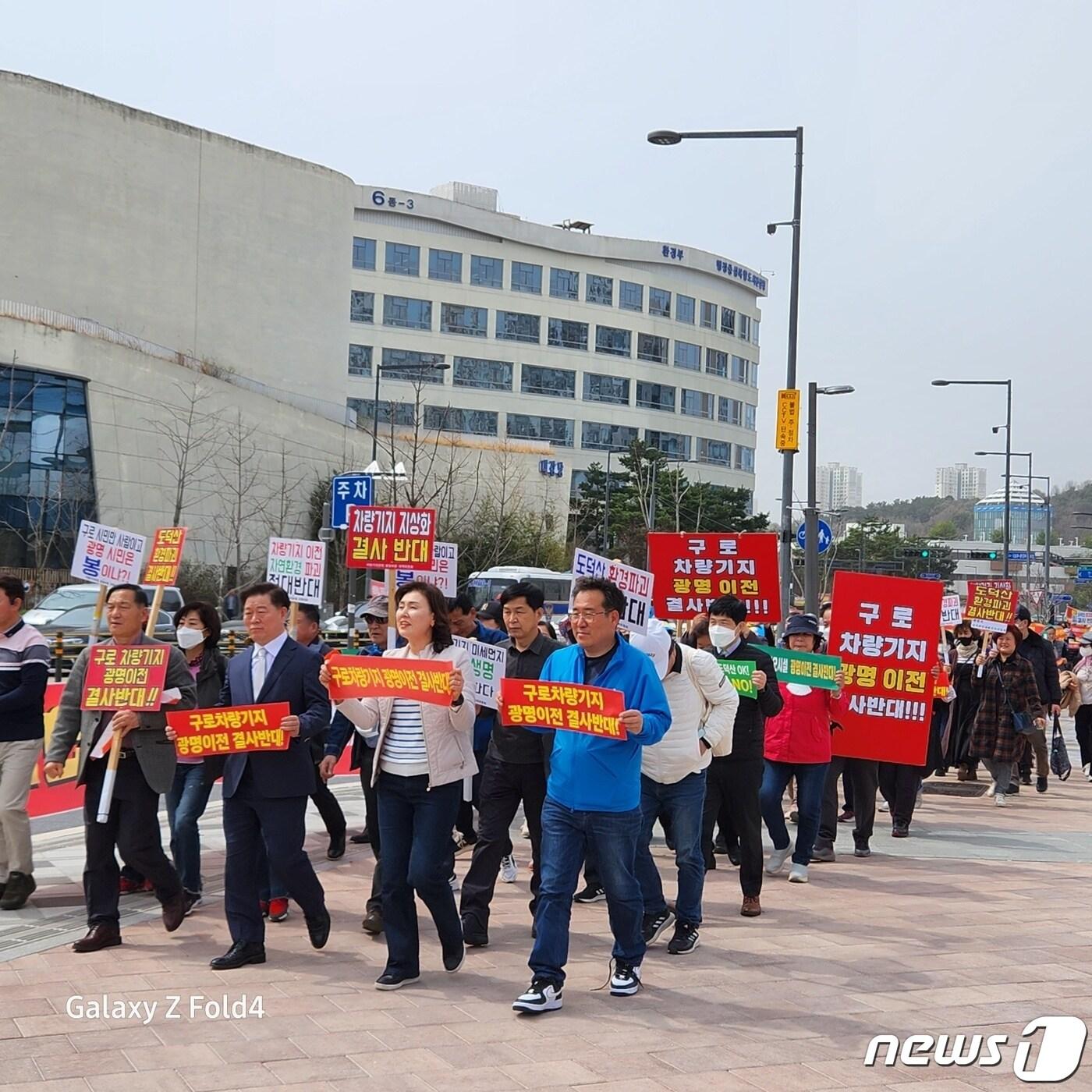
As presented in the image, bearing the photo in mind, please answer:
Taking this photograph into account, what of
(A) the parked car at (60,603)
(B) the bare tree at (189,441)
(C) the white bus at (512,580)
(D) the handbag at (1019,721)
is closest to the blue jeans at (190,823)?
(D) the handbag at (1019,721)

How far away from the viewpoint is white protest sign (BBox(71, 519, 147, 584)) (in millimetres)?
10344

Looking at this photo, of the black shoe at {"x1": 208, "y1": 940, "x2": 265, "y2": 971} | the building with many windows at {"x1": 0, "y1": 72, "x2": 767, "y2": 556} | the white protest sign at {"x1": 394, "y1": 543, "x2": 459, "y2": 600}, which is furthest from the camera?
the building with many windows at {"x1": 0, "y1": 72, "x2": 767, "y2": 556}

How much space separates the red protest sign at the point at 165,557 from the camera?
10.7 m

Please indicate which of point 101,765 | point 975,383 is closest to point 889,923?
point 101,765

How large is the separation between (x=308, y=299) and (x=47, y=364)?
19727 mm

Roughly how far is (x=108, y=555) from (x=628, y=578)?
4.04 meters

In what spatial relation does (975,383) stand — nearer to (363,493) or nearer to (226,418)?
(363,493)

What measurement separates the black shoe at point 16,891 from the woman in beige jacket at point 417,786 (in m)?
2.70

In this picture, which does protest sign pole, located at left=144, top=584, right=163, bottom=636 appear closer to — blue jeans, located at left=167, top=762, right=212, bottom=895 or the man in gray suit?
the man in gray suit

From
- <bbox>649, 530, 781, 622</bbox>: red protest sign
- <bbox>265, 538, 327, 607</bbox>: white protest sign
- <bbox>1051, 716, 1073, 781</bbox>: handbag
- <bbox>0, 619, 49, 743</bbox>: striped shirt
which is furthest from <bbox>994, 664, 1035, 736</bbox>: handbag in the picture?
<bbox>0, 619, 49, 743</bbox>: striped shirt

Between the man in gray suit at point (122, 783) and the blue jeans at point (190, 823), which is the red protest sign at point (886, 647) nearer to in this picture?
the blue jeans at point (190, 823)

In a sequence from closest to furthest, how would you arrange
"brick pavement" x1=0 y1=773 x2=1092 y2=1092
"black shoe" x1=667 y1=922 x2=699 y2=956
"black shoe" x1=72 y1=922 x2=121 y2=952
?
1. "brick pavement" x1=0 y1=773 x2=1092 y2=1092
2. "black shoe" x1=72 y1=922 x2=121 y2=952
3. "black shoe" x1=667 y1=922 x2=699 y2=956

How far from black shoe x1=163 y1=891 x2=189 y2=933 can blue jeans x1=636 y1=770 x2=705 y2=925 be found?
2.52m

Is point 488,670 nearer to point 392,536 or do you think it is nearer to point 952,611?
point 392,536
